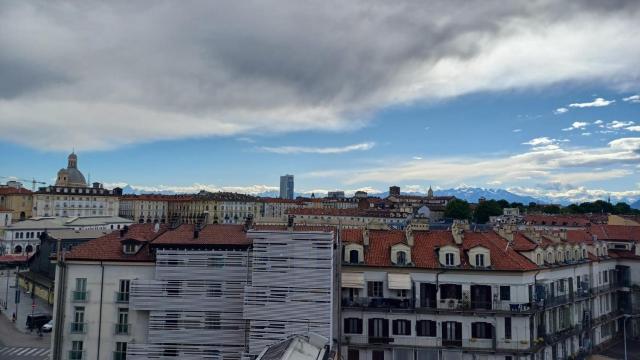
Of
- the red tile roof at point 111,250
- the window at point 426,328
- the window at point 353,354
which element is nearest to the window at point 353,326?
the window at point 353,354

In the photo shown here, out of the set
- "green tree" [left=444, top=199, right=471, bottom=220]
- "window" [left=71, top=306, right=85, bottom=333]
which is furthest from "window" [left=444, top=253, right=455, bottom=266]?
"green tree" [left=444, top=199, right=471, bottom=220]

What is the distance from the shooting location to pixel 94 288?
3944 centimetres

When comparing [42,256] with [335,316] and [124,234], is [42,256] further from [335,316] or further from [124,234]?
[335,316]

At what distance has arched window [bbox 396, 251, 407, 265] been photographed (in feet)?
138

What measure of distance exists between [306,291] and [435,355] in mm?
12901

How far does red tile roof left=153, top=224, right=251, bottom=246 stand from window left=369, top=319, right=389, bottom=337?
1251 cm

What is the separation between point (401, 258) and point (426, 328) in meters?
6.03

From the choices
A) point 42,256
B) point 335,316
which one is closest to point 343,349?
point 335,316

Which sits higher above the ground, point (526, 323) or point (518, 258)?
point (518, 258)

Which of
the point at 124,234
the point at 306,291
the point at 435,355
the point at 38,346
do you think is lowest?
the point at 38,346

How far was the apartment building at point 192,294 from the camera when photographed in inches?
1417

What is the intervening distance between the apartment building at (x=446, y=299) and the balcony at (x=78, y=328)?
2057 centimetres

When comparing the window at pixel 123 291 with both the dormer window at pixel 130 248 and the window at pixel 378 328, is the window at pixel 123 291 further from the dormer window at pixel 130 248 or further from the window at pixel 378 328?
the window at pixel 378 328

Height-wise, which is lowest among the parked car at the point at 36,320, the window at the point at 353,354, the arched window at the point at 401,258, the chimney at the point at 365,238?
the parked car at the point at 36,320
